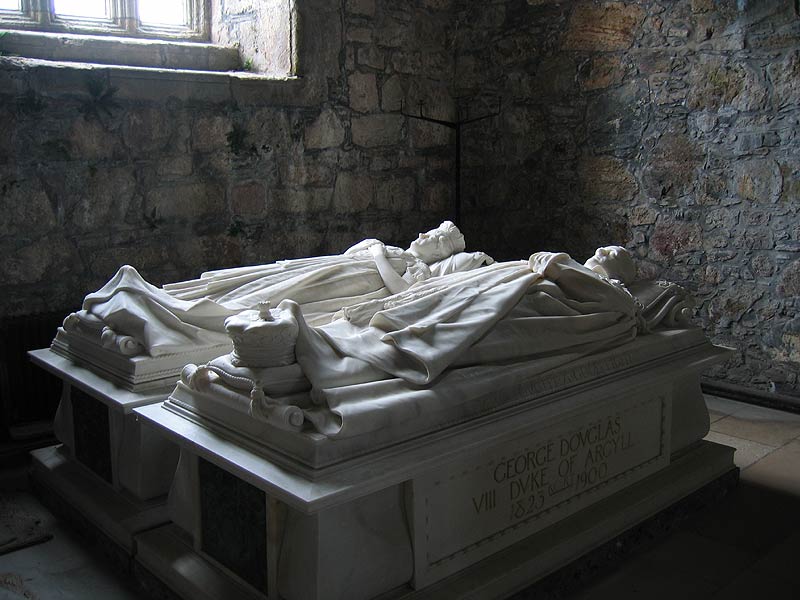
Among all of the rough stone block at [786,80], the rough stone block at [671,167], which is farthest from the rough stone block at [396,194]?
the rough stone block at [786,80]

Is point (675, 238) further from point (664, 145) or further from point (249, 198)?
point (249, 198)

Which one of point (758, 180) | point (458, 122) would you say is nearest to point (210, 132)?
point (458, 122)

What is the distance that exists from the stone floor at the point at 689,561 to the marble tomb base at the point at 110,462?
0.45 ft

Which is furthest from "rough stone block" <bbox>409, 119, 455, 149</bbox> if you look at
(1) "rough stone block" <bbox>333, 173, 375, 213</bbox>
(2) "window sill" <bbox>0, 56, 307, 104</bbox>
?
(2) "window sill" <bbox>0, 56, 307, 104</bbox>

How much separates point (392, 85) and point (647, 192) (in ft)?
6.46

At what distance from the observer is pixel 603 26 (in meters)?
4.92

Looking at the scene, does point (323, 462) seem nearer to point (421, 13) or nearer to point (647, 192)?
point (647, 192)

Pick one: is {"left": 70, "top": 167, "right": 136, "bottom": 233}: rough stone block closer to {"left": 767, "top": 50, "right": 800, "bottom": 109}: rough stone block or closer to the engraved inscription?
the engraved inscription

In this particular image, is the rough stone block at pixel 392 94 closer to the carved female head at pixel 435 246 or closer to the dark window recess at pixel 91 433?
the carved female head at pixel 435 246

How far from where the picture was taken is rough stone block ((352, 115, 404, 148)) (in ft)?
17.4

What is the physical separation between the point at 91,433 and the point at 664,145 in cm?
363

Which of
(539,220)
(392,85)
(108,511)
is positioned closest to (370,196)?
(392,85)

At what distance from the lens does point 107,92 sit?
4105 mm

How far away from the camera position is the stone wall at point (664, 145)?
4.23m
